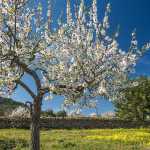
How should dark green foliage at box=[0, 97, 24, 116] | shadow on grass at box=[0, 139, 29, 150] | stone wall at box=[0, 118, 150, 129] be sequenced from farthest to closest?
dark green foliage at box=[0, 97, 24, 116] → stone wall at box=[0, 118, 150, 129] → shadow on grass at box=[0, 139, 29, 150]

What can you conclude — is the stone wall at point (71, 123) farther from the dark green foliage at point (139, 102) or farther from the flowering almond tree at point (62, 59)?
the flowering almond tree at point (62, 59)

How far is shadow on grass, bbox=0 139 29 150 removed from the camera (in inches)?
1212

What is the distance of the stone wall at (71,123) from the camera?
60.3 meters

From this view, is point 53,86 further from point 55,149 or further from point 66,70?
point 55,149

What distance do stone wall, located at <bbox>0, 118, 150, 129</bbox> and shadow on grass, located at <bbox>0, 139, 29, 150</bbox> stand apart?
84.5ft

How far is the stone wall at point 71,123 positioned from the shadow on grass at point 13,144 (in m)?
25.7

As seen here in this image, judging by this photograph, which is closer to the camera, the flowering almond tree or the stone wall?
the flowering almond tree

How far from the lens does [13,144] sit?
32531 mm

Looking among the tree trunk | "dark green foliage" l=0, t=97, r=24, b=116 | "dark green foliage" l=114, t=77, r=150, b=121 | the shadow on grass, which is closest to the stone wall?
"dark green foliage" l=114, t=77, r=150, b=121

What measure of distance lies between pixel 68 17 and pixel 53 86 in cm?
270

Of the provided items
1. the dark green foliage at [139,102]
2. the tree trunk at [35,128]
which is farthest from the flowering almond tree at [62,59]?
the dark green foliage at [139,102]

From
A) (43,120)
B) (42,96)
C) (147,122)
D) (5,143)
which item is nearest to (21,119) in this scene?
(43,120)

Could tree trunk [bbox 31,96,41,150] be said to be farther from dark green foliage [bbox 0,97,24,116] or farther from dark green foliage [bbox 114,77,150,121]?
dark green foliage [bbox 0,97,24,116]

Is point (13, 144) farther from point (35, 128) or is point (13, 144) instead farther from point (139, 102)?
point (139, 102)
